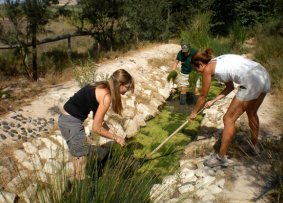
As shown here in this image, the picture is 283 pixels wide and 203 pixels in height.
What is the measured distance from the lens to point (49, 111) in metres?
5.71

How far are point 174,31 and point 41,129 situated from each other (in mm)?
9352

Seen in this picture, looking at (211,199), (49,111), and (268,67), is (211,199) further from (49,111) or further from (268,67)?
(268,67)

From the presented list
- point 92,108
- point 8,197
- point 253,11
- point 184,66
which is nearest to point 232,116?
point 92,108

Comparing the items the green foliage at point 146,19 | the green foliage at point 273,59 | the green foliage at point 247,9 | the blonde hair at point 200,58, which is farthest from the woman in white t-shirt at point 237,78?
the green foliage at point 247,9

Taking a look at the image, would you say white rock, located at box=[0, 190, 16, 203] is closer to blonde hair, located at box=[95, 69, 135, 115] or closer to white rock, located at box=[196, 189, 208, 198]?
blonde hair, located at box=[95, 69, 135, 115]

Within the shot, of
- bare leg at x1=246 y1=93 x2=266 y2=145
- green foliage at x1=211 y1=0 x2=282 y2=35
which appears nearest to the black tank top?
bare leg at x1=246 y1=93 x2=266 y2=145

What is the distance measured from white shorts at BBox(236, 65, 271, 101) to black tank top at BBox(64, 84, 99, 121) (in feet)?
5.52

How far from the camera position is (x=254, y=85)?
3920 mm

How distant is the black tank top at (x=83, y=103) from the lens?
137 inches

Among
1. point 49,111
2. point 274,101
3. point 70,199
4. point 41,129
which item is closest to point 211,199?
point 70,199

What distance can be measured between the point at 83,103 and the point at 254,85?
1.90 metres

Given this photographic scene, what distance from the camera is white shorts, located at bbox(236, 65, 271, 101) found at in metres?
3.91

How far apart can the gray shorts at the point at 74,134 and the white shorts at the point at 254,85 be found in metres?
1.83

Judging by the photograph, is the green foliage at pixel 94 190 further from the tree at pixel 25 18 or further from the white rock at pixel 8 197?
the tree at pixel 25 18
